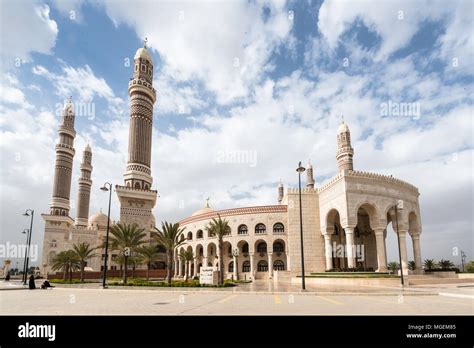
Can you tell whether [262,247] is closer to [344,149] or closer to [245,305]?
[344,149]

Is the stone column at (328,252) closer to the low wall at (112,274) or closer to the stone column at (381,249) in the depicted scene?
the stone column at (381,249)

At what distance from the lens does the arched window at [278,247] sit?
48938 millimetres

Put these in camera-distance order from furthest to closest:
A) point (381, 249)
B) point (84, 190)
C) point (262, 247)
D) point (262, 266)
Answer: point (84, 190) < point (262, 247) < point (262, 266) < point (381, 249)

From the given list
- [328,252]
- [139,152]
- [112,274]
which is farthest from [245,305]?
[139,152]

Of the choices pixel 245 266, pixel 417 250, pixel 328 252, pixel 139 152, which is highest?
pixel 139 152

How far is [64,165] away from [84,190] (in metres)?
9.65

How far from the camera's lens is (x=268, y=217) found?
4756 centimetres

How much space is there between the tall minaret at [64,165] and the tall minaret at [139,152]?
54.0ft

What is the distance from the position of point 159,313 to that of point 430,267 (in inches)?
1662

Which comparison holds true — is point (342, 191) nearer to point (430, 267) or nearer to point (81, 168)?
point (430, 267)

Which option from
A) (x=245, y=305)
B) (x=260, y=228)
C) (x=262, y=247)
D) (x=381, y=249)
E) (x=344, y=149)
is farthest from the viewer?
(x=262, y=247)

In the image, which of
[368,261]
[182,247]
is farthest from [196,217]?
[368,261]

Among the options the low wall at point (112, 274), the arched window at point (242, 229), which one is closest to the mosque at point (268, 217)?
the arched window at point (242, 229)
